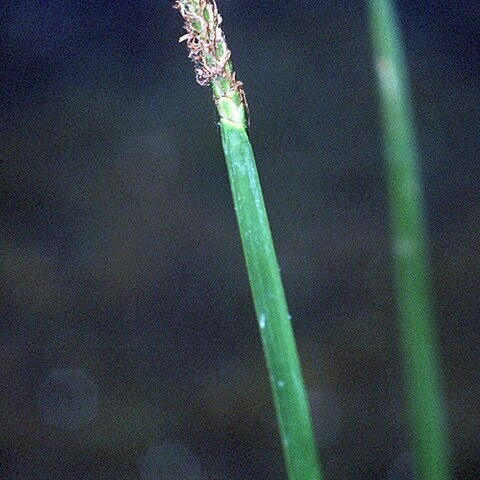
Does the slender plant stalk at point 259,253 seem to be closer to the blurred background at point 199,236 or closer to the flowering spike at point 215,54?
the flowering spike at point 215,54

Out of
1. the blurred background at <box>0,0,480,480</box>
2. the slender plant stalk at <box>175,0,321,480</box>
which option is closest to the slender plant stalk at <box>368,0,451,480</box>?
the slender plant stalk at <box>175,0,321,480</box>

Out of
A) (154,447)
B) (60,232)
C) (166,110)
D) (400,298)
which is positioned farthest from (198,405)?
(400,298)

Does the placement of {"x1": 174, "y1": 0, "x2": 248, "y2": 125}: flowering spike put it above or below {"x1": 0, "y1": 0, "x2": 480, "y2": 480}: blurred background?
below

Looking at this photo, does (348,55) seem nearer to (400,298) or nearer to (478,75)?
(478,75)

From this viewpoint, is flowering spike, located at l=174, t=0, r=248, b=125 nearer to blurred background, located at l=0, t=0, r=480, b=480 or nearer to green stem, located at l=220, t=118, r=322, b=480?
green stem, located at l=220, t=118, r=322, b=480

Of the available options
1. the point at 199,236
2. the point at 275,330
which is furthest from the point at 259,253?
the point at 199,236

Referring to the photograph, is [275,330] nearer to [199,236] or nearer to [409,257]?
[409,257]
